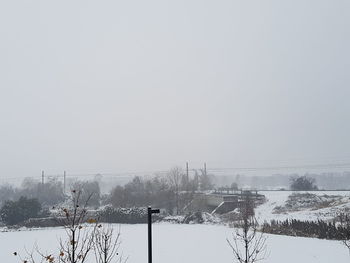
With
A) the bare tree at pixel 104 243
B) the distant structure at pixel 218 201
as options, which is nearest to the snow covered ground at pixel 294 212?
the distant structure at pixel 218 201

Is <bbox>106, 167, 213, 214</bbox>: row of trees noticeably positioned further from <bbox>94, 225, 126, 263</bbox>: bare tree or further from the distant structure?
<bbox>94, 225, 126, 263</bbox>: bare tree

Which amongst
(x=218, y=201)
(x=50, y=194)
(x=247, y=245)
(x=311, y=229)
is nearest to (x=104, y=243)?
(x=247, y=245)

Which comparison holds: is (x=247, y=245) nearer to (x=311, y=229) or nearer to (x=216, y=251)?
(x=216, y=251)

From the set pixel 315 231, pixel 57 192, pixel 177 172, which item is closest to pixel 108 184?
pixel 57 192

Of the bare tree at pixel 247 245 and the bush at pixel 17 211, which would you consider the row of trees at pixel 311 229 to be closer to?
the bare tree at pixel 247 245

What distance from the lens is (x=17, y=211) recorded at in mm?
36531

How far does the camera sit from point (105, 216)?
37.7 meters

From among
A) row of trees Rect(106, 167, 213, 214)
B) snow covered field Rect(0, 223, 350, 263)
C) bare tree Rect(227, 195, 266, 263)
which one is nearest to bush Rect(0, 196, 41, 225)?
row of trees Rect(106, 167, 213, 214)

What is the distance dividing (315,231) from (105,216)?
23.8 m

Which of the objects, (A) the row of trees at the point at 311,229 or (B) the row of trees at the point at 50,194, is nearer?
(A) the row of trees at the point at 311,229

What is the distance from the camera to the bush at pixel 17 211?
119 ft

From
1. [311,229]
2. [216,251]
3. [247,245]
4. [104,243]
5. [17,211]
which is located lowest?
[216,251]

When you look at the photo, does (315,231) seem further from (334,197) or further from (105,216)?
(105,216)

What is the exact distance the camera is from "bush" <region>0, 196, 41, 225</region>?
119 ft
